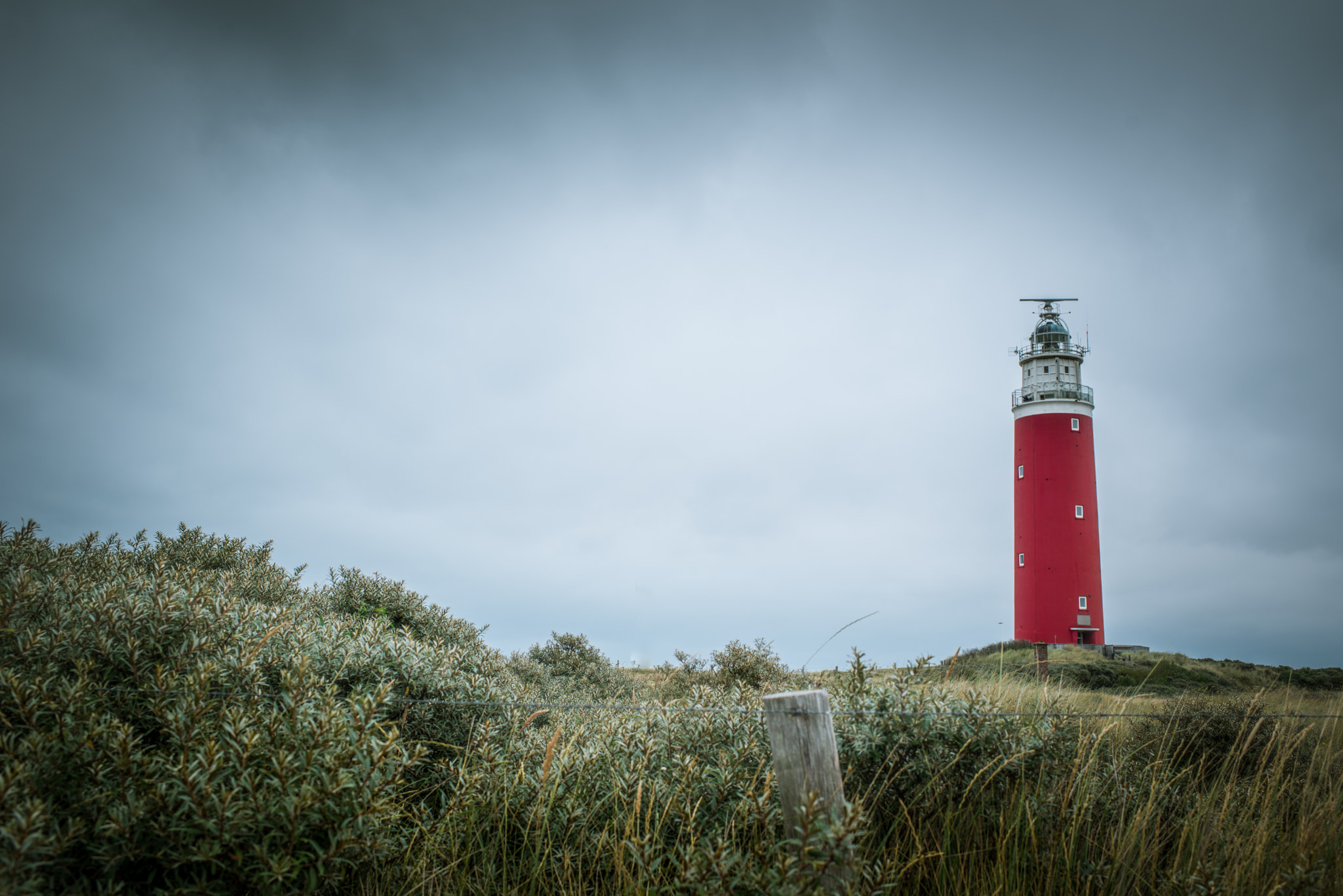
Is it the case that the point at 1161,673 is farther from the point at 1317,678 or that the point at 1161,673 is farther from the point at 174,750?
the point at 174,750

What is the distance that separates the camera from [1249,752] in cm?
616

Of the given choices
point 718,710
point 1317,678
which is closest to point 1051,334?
point 1317,678

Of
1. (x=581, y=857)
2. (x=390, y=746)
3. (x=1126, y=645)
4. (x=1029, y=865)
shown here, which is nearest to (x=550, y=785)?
(x=581, y=857)

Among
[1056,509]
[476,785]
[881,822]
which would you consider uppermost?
[1056,509]

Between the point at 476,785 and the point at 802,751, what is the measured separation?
2.06m

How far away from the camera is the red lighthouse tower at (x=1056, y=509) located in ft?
74.1

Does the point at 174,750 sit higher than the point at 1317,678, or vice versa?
the point at 174,750

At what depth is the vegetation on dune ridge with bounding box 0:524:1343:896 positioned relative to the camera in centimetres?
269

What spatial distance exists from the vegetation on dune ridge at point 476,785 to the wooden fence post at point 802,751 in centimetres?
12

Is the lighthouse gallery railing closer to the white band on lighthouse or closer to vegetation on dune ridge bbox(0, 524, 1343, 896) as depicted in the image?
the white band on lighthouse

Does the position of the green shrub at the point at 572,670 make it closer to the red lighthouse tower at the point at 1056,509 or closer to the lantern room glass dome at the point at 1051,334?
the red lighthouse tower at the point at 1056,509

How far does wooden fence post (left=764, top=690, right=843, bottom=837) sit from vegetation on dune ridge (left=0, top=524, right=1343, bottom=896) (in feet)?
0.39

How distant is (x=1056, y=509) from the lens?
22.9 m

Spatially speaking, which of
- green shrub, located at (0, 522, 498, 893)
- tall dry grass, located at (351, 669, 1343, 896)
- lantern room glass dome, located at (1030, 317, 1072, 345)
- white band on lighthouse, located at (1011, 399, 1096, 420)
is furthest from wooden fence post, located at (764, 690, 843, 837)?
lantern room glass dome, located at (1030, 317, 1072, 345)
